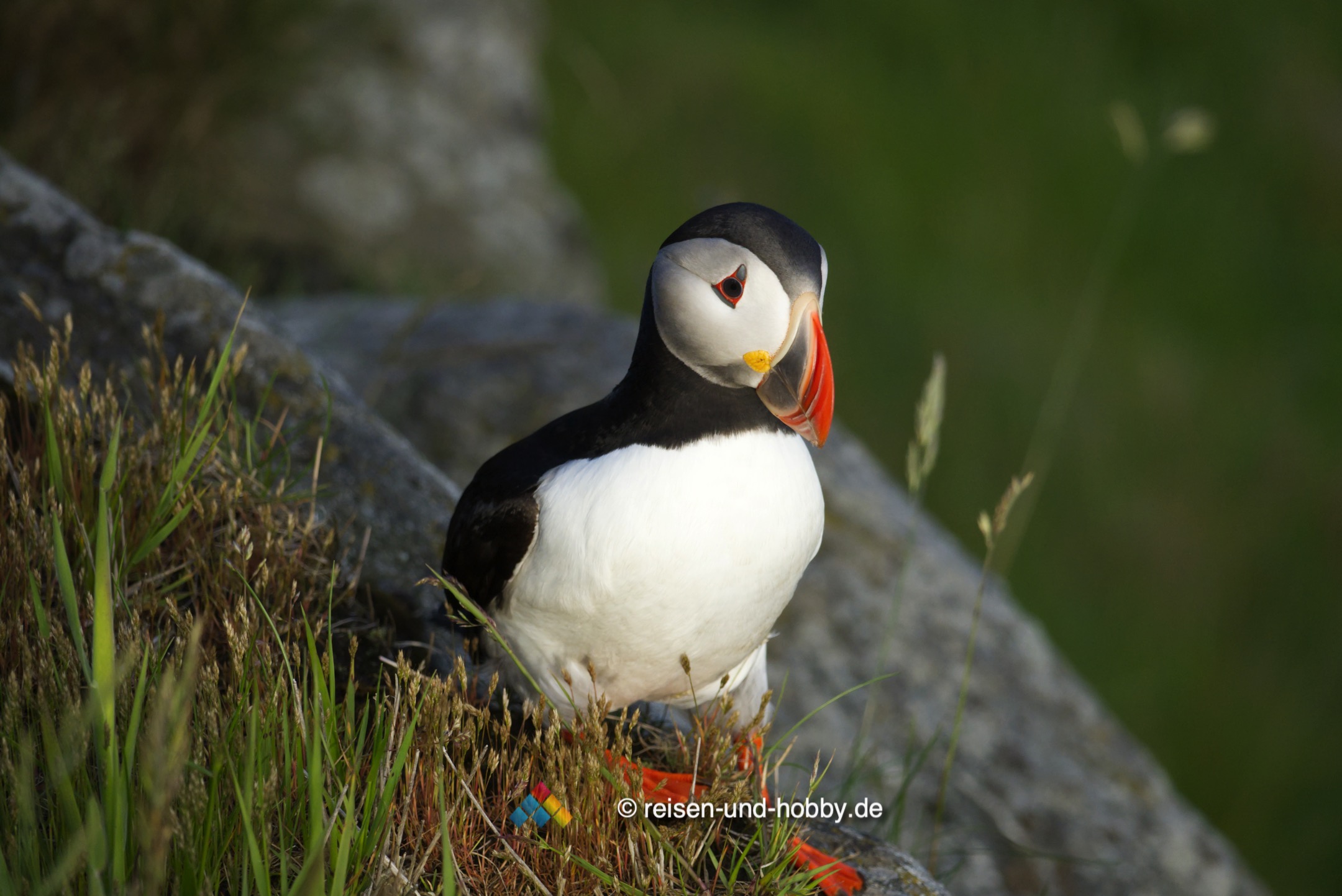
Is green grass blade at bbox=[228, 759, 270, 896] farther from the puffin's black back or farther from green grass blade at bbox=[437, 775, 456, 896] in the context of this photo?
the puffin's black back

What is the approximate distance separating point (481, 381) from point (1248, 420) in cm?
831

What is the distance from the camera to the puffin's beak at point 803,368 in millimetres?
2033

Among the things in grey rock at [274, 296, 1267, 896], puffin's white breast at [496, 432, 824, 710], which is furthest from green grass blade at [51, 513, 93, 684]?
grey rock at [274, 296, 1267, 896]

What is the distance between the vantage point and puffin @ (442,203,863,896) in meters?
2.04

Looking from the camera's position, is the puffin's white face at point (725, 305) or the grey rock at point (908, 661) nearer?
the puffin's white face at point (725, 305)

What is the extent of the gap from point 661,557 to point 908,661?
2.56 m

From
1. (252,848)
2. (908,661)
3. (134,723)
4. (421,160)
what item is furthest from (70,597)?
(421,160)

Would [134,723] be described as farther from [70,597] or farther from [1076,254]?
[1076,254]

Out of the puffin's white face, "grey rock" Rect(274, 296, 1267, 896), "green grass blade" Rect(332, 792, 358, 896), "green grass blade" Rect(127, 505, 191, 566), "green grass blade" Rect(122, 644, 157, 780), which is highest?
the puffin's white face

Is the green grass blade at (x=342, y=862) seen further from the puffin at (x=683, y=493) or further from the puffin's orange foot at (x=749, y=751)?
the puffin's orange foot at (x=749, y=751)

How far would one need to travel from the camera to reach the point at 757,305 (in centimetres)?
202

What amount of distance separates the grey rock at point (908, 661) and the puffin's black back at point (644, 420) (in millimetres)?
1788

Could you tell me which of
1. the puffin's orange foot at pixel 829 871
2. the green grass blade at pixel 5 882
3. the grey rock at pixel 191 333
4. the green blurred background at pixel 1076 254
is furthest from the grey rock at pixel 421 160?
the green grass blade at pixel 5 882

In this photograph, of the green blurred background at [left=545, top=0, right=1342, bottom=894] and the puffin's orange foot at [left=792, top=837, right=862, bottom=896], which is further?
the green blurred background at [left=545, top=0, right=1342, bottom=894]
